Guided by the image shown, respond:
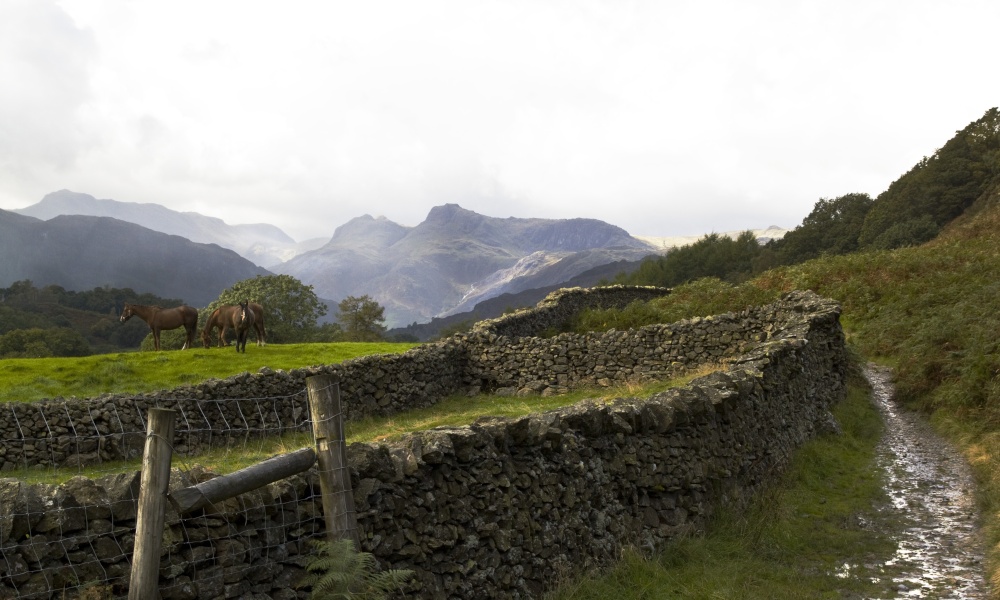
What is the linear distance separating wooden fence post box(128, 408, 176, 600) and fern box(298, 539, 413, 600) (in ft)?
3.87

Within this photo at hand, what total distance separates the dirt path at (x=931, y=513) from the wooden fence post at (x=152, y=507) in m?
7.64

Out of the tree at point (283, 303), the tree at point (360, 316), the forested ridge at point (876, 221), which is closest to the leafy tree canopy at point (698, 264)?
the forested ridge at point (876, 221)

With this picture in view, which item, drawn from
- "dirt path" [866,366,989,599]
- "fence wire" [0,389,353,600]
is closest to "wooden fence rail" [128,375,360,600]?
"fence wire" [0,389,353,600]

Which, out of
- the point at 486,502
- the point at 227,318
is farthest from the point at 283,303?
the point at 486,502

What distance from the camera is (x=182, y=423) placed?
47.2 feet

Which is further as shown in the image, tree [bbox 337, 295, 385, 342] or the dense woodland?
tree [bbox 337, 295, 385, 342]

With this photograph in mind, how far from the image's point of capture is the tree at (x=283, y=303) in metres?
61.4

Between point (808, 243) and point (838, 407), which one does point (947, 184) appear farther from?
point (838, 407)

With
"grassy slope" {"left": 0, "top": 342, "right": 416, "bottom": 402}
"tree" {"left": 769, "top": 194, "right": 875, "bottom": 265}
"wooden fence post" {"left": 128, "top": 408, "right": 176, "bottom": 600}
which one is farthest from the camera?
"tree" {"left": 769, "top": 194, "right": 875, "bottom": 265}

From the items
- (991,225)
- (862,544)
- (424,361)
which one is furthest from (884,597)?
(991,225)

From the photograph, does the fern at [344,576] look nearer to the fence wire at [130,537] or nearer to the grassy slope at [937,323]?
the fence wire at [130,537]

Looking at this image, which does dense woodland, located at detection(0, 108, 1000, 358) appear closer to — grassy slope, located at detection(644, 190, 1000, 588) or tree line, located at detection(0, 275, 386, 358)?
tree line, located at detection(0, 275, 386, 358)

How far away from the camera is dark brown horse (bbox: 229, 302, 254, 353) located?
85.2 ft

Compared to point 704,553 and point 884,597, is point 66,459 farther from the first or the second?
point 884,597
